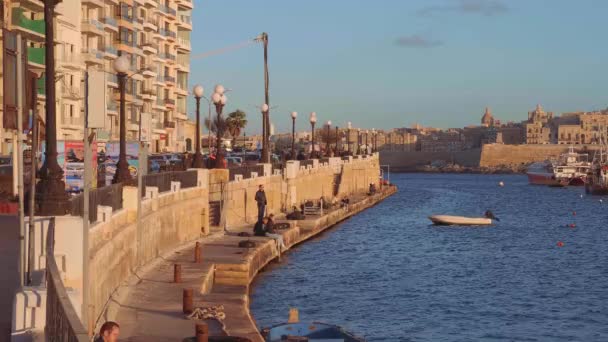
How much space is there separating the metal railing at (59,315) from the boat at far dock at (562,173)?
6368 inches

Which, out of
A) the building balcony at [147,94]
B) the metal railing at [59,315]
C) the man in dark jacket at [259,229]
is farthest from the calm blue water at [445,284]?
the building balcony at [147,94]

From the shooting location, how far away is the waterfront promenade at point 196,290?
787 inches

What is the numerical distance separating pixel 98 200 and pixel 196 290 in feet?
12.8

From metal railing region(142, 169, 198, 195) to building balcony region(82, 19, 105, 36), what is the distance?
127ft

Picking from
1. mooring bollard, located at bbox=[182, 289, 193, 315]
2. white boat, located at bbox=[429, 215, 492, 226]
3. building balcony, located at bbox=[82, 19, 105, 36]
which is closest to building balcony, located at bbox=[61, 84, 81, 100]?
building balcony, located at bbox=[82, 19, 105, 36]

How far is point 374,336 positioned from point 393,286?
10.6 metres

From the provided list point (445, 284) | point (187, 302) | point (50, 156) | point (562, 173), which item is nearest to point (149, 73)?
point (445, 284)

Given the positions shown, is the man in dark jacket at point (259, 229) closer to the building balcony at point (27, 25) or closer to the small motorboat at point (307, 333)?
the small motorboat at point (307, 333)

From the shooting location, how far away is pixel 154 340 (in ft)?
61.3

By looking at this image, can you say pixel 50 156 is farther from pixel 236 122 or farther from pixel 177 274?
pixel 236 122

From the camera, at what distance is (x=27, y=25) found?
2249 inches

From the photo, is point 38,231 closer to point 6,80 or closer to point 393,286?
point 6,80

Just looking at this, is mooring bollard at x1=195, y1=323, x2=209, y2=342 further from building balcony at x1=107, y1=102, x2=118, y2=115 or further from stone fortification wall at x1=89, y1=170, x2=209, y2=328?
building balcony at x1=107, y1=102, x2=118, y2=115

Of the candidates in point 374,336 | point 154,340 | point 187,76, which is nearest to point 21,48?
point 154,340
